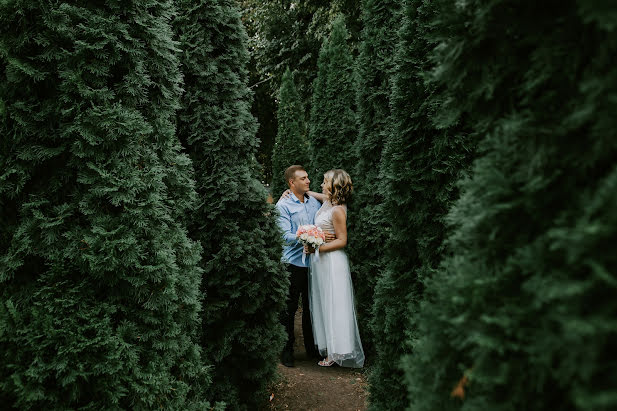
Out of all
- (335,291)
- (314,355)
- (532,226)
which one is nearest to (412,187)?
(532,226)

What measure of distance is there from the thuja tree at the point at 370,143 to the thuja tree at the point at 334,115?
129cm

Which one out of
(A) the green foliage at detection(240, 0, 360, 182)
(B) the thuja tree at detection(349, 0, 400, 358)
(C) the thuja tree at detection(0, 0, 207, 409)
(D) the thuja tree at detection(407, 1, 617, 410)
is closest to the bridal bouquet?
(B) the thuja tree at detection(349, 0, 400, 358)

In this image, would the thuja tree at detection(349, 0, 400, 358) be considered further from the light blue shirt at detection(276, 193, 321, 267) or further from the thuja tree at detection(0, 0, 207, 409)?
the thuja tree at detection(0, 0, 207, 409)

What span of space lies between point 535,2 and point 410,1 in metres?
2.53

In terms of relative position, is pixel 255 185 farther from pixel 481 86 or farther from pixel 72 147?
pixel 481 86

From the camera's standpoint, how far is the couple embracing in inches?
222

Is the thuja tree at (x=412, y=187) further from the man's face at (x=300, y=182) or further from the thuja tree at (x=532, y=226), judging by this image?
the man's face at (x=300, y=182)

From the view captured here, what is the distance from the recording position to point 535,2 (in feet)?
3.98

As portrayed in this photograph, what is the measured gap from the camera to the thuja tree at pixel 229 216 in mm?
4066

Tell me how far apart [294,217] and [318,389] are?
2408 millimetres

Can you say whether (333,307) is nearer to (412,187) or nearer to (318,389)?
(318,389)

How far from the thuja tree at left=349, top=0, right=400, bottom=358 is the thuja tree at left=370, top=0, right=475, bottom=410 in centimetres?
Result: 240

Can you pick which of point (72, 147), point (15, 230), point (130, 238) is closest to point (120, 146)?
point (72, 147)

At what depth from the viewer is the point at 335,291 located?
5.67 meters
